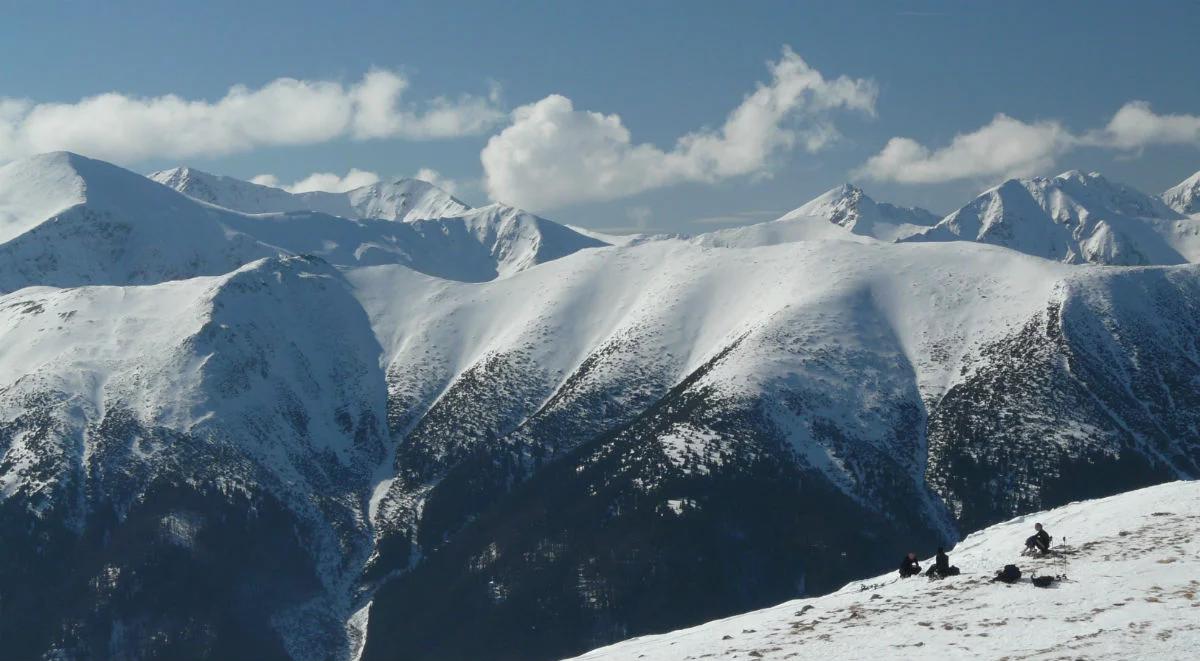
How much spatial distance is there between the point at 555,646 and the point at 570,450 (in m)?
42.4

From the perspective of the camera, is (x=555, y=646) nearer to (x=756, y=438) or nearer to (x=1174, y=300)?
(x=756, y=438)

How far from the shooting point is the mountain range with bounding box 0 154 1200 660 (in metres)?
139

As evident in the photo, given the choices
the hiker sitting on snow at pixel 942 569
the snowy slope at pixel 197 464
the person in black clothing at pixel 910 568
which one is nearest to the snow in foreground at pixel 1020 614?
the hiker sitting on snow at pixel 942 569

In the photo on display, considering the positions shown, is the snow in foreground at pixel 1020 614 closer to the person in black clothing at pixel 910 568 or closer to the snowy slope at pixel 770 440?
the person in black clothing at pixel 910 568

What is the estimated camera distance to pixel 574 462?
162m

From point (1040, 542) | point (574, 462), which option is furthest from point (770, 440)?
point (1040, 542)

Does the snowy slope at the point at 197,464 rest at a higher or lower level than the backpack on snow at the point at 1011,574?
higher

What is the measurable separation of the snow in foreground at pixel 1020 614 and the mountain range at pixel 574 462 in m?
87.5

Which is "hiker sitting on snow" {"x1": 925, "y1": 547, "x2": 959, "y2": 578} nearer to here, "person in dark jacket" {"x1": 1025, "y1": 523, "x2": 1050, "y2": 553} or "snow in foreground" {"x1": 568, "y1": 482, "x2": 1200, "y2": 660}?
"snow in foreground" {"x1": 568, "y1": 482, "x2": 1200, "y2": 660}

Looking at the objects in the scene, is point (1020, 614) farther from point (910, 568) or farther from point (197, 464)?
point (197, 464)

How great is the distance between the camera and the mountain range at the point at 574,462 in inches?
5477

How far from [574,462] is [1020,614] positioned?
421 ft

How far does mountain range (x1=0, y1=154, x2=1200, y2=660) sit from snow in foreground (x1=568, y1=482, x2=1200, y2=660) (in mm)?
87501

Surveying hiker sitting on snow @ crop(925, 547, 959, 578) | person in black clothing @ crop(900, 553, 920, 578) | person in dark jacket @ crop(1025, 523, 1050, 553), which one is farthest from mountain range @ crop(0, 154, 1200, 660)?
person in dark jacket @ crop(1025, 523, 1050, 553)
